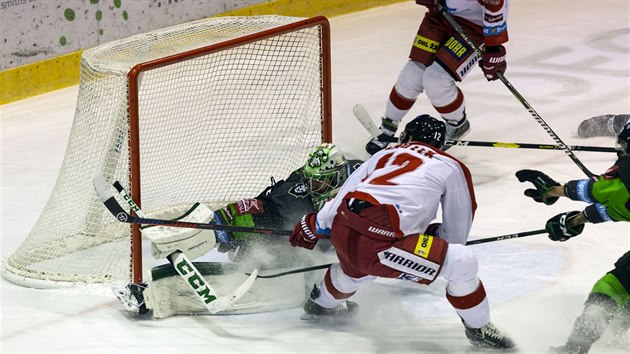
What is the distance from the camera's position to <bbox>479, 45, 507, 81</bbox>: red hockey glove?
5.54 metres

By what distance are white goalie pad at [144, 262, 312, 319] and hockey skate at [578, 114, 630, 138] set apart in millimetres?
2426

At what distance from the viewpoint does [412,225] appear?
384 centimetres

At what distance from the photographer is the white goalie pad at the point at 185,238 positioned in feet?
13.9

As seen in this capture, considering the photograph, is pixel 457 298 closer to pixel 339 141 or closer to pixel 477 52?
pixel 477 52

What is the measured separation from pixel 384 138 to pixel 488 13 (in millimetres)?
801

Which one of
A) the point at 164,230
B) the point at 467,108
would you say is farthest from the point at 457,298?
the point at 467,108

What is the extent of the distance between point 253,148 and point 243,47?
0.59 m

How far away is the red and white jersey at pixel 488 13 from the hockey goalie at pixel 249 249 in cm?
Result: 121

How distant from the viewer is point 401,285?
459 cm

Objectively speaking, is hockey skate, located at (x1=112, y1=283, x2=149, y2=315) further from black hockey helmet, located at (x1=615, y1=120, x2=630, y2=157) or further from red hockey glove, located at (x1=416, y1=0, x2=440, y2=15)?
red hockey glove, located at (x1=416, y1=0, x2=440, y2=15)

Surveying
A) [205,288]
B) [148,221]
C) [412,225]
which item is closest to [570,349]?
[412,225]

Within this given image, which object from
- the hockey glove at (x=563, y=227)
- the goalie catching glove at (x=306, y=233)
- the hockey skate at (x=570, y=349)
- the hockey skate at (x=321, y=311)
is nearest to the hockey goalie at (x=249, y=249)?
the hockey skate at (x=321, y=311)

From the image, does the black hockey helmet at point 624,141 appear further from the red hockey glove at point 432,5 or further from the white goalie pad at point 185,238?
the red hockey glove at point 432,5

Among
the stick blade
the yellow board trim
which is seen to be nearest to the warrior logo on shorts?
the stick blade
